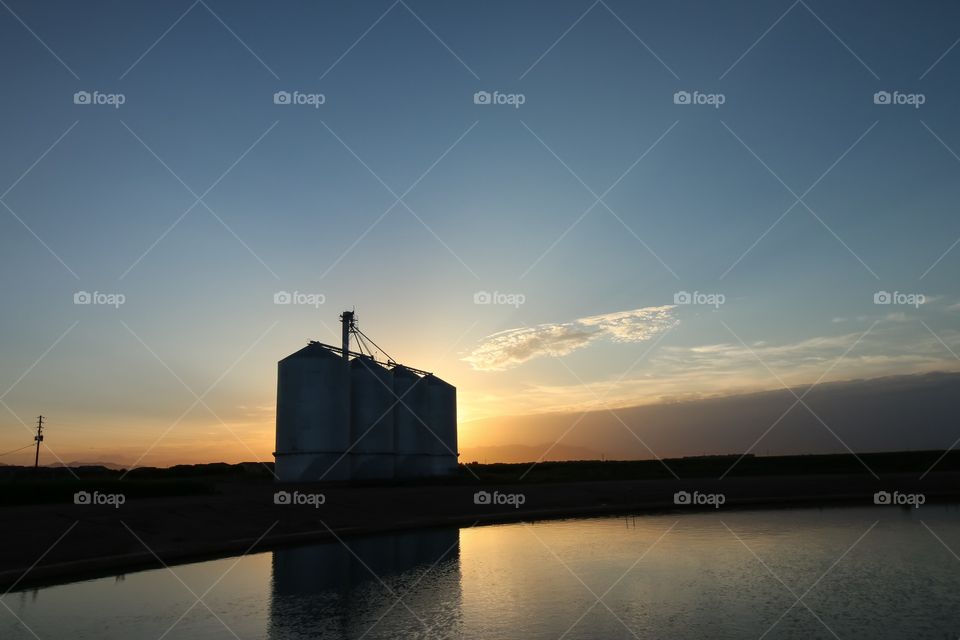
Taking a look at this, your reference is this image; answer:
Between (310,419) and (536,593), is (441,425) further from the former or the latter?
(536,593)

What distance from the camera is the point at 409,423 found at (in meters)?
82.4

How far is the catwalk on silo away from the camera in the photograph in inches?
2623

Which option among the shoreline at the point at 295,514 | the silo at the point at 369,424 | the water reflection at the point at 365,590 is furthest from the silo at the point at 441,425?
the water reflection at the point at 365,590

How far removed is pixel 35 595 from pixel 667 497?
62.4 metres

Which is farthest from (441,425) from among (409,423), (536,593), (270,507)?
(536,593)

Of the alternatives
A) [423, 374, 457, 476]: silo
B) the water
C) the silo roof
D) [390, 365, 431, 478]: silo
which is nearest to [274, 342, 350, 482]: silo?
the silo roof

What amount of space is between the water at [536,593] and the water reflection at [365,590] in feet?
0.27

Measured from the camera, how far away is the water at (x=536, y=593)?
21547 mm

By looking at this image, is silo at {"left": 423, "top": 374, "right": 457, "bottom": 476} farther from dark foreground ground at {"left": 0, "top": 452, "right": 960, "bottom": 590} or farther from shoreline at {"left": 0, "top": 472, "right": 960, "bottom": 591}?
shoreline at {"left": 0, "top": 472, "right": 960, "bottom": 591}

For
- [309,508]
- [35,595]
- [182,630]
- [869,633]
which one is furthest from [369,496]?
[869,633]

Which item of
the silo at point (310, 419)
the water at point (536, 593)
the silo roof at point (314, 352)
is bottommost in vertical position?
the water at point (536, 593)

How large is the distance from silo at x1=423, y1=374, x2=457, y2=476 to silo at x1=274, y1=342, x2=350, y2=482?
18.4 m

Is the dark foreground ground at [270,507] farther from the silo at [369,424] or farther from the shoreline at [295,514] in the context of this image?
the silo at [369,424]

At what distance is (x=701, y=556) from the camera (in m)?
36.5
